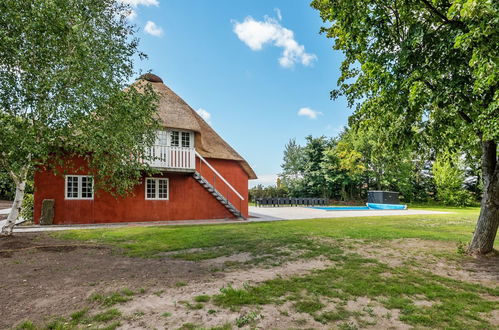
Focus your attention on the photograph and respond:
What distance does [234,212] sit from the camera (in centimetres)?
1565

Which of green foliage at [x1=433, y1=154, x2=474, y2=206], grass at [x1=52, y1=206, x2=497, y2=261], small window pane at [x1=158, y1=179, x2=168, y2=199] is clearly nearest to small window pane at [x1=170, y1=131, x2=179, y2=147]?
small window pane at [x1=158, y1=179, x2=168, y2=199]

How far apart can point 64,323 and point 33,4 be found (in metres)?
7.39

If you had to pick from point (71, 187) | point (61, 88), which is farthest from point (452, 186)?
point (61, 88)

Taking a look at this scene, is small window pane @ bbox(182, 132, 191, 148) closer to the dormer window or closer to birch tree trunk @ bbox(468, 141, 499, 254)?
the dormer window

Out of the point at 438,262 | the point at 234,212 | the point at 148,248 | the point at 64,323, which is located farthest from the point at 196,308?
the point at 234,212

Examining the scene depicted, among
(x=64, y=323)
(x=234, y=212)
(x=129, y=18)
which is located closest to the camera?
(x=64, y=323)

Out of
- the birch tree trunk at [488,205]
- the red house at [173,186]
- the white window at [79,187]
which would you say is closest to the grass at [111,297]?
the birch tree trunk at [488,205]

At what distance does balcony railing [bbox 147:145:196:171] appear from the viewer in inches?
535

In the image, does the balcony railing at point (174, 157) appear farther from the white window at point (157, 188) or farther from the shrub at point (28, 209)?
the shrub at point (28, 209)

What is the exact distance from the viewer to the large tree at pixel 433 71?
→ 176 inches

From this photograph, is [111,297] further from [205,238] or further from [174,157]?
[174,157]

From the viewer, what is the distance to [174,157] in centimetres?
1390

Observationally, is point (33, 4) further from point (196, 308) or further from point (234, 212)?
point (234, 212)

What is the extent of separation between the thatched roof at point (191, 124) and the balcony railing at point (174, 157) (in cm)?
118
